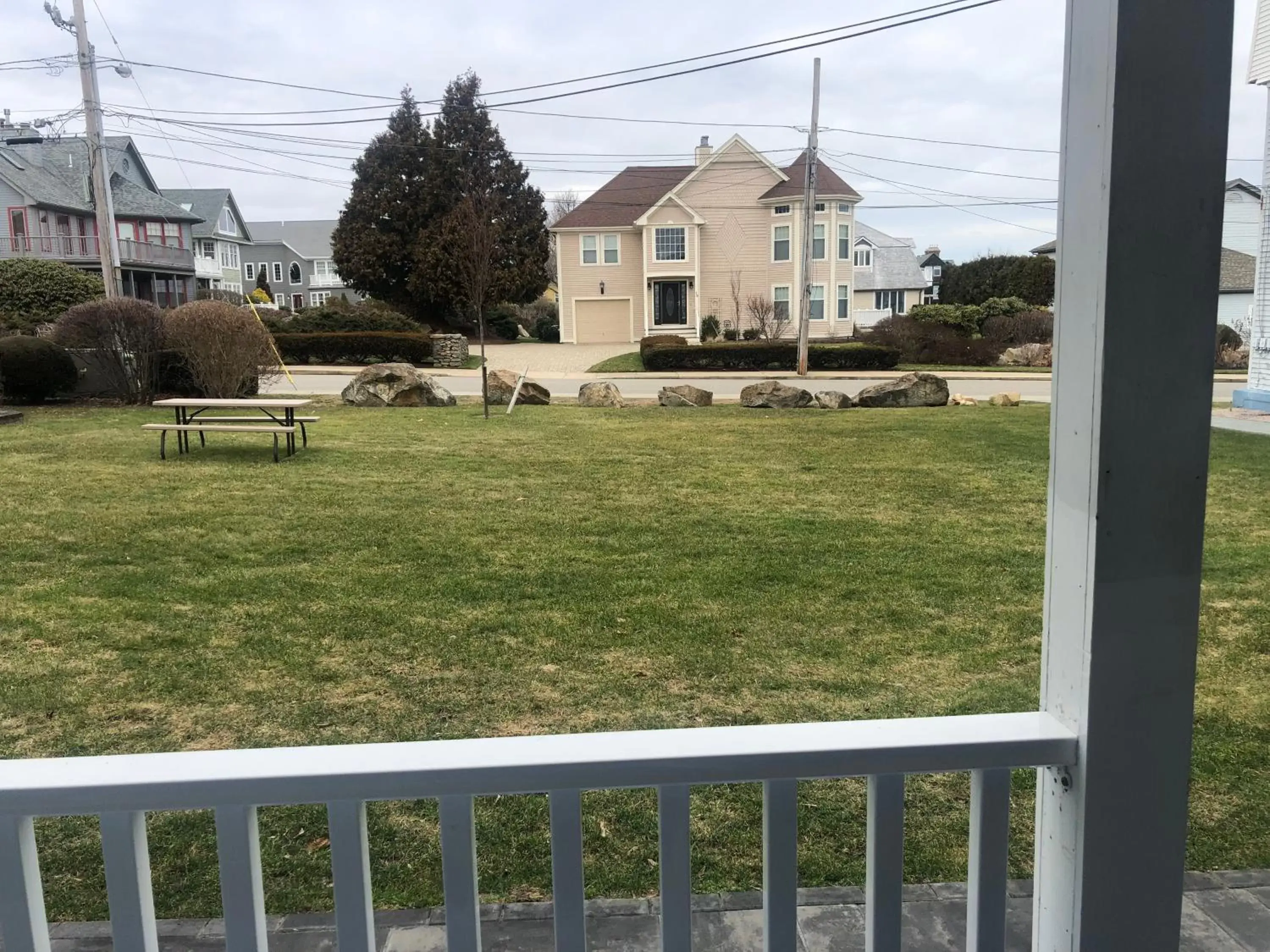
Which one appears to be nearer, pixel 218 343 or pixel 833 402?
pixel 218 343

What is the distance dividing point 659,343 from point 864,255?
31927 mm

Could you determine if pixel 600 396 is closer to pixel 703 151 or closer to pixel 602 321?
pixel 602 321

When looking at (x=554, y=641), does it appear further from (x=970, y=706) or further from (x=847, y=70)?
(x=847, y=70)

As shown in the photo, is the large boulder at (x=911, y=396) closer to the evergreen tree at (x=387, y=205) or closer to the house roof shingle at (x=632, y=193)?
the house roof shingle at (x=632, y=193)

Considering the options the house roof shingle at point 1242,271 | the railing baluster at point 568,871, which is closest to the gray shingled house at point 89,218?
the house roof shingle at point 1242,271

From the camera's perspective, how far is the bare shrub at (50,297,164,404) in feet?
42.8

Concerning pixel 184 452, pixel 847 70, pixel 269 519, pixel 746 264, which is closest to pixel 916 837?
pixel 847 70

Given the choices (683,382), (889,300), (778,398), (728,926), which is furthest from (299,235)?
(728,926)

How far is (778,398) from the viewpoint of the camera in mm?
14547

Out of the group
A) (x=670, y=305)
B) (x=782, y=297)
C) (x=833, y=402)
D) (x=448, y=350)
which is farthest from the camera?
(x=670, y=305)

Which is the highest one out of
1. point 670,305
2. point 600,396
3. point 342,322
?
point 670,305

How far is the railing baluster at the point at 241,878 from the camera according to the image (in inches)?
47.6

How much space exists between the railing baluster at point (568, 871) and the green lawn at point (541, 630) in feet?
2.46

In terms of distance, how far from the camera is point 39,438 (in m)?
10.2
